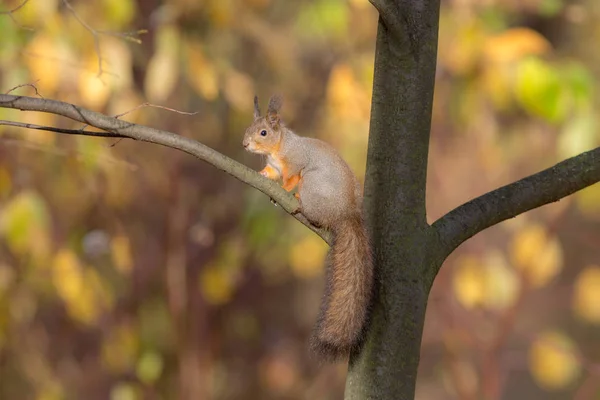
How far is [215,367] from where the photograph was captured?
3.51 meters

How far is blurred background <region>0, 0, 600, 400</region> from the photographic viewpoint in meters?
2.31

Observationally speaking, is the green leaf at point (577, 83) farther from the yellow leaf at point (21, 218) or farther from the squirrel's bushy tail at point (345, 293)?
the yellow leaf at point (21, 218)

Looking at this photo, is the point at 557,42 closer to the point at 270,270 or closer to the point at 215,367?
the point at 270,270

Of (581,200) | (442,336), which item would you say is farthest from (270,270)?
(581,200)

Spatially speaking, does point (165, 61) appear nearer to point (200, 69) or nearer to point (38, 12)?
point (200, 69)

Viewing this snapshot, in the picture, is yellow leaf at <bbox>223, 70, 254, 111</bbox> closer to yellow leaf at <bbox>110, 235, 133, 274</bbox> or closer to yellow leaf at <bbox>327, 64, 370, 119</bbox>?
yellow leaf at <bbox>327, 64, 370, 119</bbox>

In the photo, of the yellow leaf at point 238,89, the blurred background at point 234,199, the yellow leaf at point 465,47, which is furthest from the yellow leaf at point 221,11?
the yellow leaf at point 465,47

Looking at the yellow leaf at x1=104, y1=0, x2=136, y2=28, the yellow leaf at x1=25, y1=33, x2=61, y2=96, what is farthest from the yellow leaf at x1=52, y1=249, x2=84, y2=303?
the yellow leaf at x1=104, y1=0, x2=136, y2=28

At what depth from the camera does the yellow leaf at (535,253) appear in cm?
269

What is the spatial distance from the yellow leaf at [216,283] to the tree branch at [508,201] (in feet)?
6.60

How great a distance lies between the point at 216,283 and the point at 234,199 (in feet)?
1.30

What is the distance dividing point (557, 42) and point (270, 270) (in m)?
1.82

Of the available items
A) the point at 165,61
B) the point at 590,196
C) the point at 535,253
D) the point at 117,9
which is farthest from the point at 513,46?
the point at 117,9

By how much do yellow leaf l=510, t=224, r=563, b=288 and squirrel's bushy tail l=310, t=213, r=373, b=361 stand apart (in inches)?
61.0
